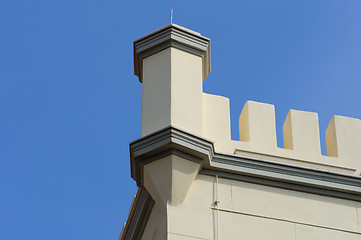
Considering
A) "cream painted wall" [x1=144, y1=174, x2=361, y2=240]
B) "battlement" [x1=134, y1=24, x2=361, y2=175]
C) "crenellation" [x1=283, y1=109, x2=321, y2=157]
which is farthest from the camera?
"crenellation" [x1=283, y1=109, x2=321, y2=157]

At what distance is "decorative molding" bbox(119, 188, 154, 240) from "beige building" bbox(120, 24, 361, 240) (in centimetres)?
2

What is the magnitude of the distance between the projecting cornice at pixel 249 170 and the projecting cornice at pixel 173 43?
5.70ft

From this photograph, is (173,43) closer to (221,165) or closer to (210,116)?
(210,116)

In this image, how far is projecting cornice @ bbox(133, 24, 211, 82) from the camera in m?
14.5

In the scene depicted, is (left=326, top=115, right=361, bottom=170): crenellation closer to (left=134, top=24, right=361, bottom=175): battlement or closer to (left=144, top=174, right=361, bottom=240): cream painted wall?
(left=134, top=24, right=361, bottom=175): battlement

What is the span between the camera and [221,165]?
13.7m

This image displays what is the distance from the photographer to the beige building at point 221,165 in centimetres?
1330

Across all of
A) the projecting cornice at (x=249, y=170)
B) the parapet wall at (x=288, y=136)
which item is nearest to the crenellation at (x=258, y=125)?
the parapet wall at (x=288, y=136)

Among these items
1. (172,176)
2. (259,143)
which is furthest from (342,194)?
(172,176)

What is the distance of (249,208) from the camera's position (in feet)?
44.2

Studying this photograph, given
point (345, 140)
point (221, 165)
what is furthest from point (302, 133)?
point (221, 165)

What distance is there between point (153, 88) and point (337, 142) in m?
3.01

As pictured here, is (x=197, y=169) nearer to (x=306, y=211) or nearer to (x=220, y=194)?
(x=220, y=194)

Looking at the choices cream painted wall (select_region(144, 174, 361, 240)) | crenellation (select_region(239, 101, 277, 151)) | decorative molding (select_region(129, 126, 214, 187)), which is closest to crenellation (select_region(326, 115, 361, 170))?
cream painted wall (select_region(144, 174, 361, 240))
